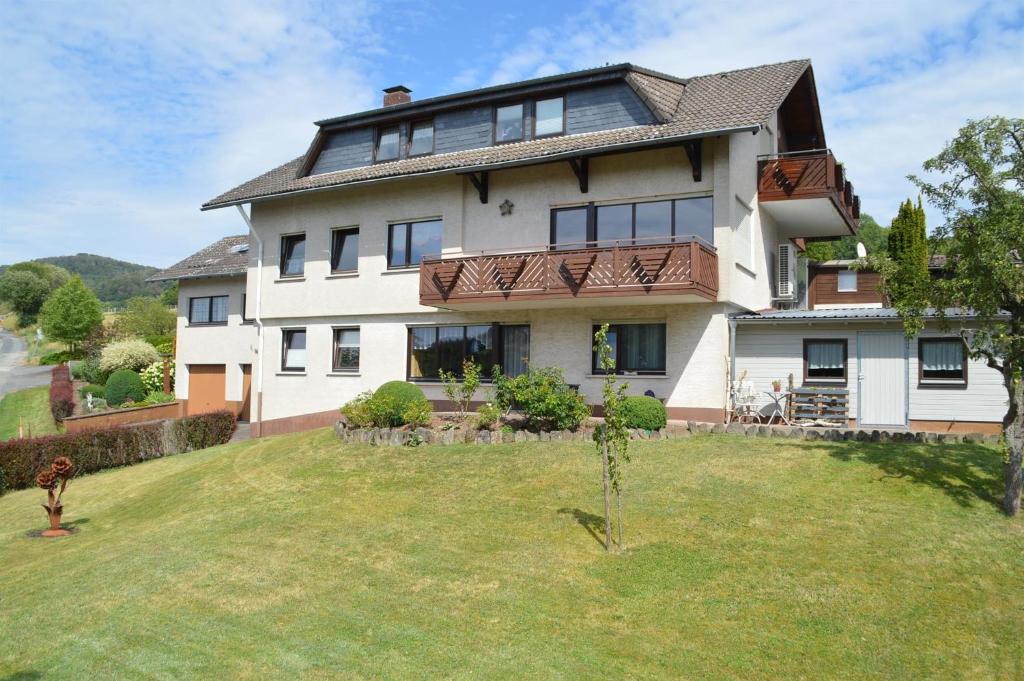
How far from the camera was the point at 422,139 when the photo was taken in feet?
76.3

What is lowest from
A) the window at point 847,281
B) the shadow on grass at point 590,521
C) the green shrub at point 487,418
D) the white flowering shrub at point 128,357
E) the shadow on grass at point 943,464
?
the shadow on grass at point 590,521

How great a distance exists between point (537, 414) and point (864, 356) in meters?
8.16

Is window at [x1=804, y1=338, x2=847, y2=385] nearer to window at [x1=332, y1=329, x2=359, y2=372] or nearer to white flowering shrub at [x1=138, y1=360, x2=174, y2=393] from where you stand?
window at [x1=332, y1=329, x2=359, y2=372]

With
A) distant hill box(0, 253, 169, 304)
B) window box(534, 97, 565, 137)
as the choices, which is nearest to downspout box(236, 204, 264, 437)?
window box(534, 97, 565, 137)

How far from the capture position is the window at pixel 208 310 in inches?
1227

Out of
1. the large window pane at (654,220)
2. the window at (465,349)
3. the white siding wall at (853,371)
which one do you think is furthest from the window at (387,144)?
the white siding wall at (853,371)

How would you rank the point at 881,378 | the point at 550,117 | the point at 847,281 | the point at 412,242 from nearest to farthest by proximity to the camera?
the point at 881,378
the point at 550,117
the point at 412,242
the point at 847,281

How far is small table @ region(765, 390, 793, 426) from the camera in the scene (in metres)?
18.4

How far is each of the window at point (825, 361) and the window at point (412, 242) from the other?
10.3 meters

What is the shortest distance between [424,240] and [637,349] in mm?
7227

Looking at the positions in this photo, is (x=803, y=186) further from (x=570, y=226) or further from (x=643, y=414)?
(x=643, y=414)

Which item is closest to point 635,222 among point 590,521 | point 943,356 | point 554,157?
point 554,157

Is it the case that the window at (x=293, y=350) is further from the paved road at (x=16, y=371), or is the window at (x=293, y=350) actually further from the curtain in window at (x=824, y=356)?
the paved road at (x=16, y=371)

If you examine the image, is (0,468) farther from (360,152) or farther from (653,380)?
(653,380)
